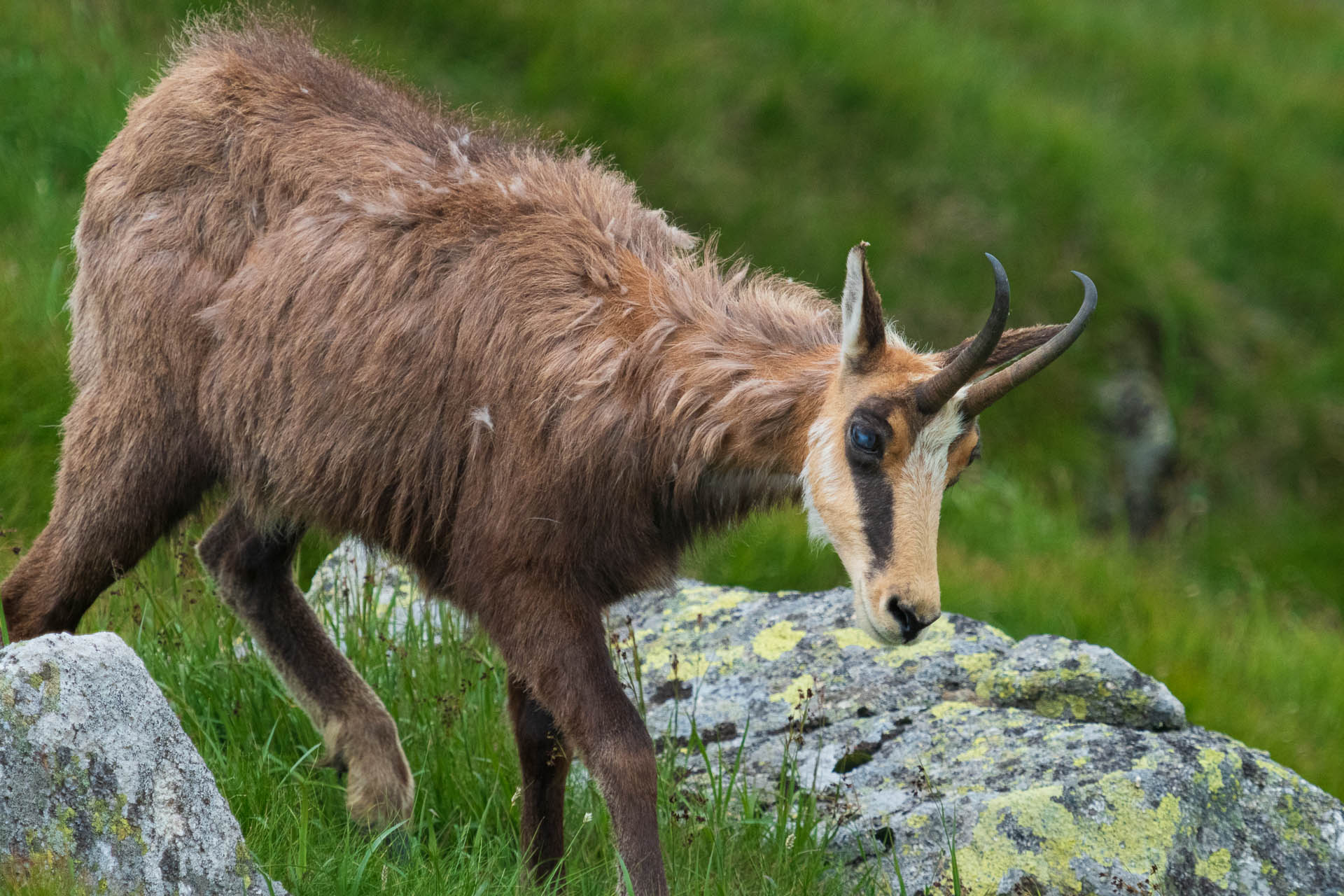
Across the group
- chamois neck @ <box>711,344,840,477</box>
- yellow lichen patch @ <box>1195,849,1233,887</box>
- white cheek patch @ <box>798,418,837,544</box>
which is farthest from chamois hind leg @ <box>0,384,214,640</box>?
yellow lichen patch @ <box>1195,849,1233,887</box>

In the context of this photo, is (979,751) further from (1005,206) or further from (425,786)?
(1005,206)

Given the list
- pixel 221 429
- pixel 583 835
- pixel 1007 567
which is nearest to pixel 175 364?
pixel 221 429

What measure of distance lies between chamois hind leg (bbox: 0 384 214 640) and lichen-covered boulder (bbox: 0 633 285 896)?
1.42 metres

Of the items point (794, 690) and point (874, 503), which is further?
point (794, 690)

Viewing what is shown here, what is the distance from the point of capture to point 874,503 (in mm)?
3570

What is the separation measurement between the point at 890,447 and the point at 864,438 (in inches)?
2.8

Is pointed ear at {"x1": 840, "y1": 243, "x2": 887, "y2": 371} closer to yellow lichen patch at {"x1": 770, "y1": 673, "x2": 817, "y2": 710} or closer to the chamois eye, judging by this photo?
the chamois eye

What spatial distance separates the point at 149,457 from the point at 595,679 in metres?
1.61

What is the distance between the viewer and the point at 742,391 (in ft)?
12.6

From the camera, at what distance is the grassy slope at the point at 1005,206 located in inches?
313

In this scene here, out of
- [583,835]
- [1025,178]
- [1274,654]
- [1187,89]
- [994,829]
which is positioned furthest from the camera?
[1187,89]

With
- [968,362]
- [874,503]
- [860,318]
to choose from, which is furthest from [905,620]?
[860,318]

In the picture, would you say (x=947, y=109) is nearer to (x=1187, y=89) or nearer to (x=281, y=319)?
(x=1187, y=89)

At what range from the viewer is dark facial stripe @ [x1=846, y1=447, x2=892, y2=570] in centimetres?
355
